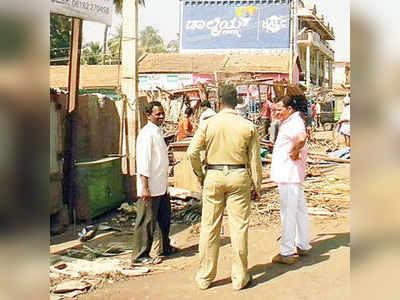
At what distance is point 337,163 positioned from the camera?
13984 millimetres

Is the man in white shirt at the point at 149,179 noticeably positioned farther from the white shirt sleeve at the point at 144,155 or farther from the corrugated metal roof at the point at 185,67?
the corrugated metal roof at the point at 185,67

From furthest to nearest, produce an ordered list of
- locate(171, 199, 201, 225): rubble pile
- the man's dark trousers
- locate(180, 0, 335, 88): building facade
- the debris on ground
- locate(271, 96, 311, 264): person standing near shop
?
locate(180, 0, 335, 88): building facade
locate(171, 199, 201, 225): rubble pile
the man's dark trousers
locate(271, 96, 311, 264): person standing near shop
the debris on ground

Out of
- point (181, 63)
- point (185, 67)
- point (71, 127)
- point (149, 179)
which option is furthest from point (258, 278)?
point (181, 63)

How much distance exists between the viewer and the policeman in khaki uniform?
16.1 ft

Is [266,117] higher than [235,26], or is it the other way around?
[235,26]

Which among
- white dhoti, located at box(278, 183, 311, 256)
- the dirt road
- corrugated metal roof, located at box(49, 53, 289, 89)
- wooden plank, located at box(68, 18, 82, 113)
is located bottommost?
the dirt road

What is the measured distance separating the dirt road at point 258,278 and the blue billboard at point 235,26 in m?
27.6

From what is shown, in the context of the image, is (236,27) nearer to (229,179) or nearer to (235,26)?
(235,26)

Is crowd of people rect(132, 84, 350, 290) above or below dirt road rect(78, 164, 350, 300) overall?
above

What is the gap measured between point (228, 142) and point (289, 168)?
3.52 ft

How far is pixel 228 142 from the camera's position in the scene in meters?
4.90

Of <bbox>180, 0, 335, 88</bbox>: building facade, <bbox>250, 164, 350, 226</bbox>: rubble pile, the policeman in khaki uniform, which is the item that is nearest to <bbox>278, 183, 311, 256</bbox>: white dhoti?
the policeman in khaki uniform

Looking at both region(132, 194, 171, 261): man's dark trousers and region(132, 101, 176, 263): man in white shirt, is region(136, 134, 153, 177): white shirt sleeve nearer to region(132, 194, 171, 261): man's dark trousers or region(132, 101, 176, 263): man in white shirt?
region(132, 101, 176, 263): man in white shirt
